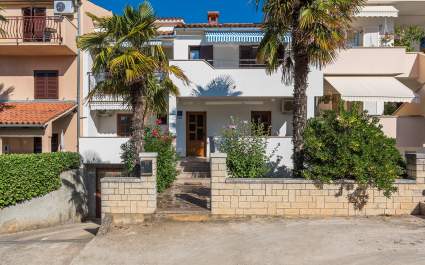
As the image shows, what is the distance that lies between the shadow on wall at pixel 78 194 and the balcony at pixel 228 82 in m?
8.31

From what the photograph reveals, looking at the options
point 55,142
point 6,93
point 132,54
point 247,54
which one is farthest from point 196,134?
point 6,93

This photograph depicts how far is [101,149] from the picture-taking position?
2089cm

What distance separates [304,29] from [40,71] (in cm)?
1902

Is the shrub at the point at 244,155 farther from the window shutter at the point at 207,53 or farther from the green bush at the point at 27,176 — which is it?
the window shutter at the point at 207,53

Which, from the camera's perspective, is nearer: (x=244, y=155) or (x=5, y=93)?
(x=244, y=155)

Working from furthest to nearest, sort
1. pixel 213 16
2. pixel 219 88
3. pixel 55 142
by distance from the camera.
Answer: pixel 213 16
pixel 55 142
pixel 219 88

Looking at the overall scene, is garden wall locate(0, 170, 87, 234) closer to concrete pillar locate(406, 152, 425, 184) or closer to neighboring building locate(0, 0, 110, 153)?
neighboring building locate(0, 0, 110, 153)

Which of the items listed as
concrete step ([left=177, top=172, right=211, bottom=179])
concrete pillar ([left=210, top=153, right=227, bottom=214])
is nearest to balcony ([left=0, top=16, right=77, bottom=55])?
concrete step ([left=177, top=172, right=211, bottom=179])

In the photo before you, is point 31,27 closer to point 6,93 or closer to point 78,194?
point 6,93

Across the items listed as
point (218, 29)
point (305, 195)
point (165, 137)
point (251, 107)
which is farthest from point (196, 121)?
point (305, 195)

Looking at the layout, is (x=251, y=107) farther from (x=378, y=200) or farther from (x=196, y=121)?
(x=378, y=200)

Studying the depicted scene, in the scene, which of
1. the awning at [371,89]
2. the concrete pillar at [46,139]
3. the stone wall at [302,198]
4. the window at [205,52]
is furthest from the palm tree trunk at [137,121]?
the awning at [371,89]

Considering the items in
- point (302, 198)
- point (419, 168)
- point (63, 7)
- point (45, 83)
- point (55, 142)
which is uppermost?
point (63, 7)

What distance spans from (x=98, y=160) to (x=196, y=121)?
294 inches
